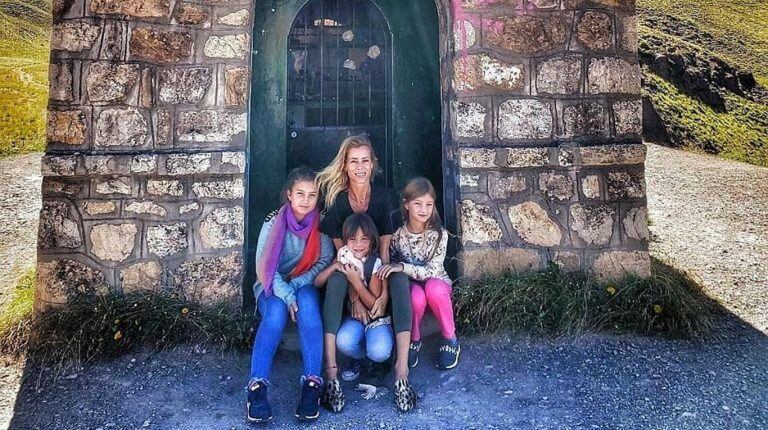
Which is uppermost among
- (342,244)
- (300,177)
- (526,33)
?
(526,33)

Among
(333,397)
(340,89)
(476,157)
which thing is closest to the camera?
(333,397)

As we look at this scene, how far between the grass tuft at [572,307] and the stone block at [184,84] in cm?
218

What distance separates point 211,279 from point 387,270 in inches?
50.4

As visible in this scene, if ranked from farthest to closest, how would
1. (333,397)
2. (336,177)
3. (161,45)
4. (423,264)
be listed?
(161,45), (336,177), (423,264), (333,397)

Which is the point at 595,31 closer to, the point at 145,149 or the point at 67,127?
the point at 145,149

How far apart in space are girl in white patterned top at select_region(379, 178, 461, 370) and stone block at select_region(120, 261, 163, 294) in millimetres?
1544

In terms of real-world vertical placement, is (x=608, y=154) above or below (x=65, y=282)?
above

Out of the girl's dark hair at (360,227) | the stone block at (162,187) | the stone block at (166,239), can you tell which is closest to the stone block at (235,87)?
the stone block at (162,187)

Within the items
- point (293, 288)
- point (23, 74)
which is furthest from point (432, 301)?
point (23, 74)

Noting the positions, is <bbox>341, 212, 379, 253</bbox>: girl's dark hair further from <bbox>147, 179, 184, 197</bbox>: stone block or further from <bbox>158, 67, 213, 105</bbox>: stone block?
<bbox>158, 67, 213, 105</bbox>: stone block

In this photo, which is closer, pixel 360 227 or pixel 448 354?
pixel 360 227

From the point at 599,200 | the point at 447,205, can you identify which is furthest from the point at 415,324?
the point at 599,200

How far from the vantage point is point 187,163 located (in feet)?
10.9

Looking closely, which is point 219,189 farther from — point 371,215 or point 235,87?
point 371,215
